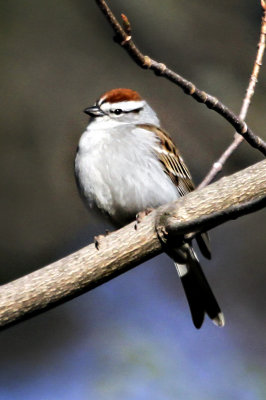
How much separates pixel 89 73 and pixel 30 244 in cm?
115

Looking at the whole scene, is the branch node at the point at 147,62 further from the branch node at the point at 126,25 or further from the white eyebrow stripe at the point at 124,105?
the white eyebrow stripe at the point at 124,105

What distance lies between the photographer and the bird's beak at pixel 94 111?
4316mm

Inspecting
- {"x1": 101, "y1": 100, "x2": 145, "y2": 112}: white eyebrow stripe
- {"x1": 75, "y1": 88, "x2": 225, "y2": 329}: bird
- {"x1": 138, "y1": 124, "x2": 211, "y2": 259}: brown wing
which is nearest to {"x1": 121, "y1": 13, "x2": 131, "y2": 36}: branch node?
{"x1": 75, "y1": 88, "x2": 225, "y2": 329}: bird

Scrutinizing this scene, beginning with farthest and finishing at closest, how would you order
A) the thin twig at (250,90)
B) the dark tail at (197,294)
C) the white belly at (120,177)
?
the dark tail at (197,294) < the white belly at (120,177) < the thin twig at (250,90)

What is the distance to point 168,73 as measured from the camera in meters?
2.79

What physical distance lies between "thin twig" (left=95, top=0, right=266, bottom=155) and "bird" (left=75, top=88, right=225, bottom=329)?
0.94 metres

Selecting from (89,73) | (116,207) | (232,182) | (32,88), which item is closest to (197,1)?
(89,73)

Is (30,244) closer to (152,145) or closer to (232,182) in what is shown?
(152,145)

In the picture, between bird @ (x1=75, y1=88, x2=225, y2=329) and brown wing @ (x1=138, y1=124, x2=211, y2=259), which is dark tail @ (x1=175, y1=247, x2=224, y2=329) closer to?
bird @ (x1=75, y1=88, x2=225, y2=329)

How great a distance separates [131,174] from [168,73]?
130 centimetres

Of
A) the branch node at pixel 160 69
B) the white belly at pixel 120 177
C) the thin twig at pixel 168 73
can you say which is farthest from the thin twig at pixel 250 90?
the white belly at pixel 120 177

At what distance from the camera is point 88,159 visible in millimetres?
4117

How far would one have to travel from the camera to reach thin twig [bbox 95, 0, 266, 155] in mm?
2520

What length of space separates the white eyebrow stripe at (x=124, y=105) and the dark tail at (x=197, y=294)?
869 millimetres
